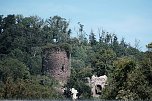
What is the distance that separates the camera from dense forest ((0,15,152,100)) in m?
33.2

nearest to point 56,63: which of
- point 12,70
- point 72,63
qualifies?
point 12,70

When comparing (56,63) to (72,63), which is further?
(72,63)

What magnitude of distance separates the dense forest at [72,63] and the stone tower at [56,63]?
64.5 inches

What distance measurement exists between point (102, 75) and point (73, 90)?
15745 mm

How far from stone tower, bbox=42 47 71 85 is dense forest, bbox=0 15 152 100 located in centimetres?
164

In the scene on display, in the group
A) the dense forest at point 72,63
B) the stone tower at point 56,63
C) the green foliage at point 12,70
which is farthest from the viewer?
the stone tower at point 56,63

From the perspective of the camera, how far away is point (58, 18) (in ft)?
357

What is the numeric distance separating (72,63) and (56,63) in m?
21.1

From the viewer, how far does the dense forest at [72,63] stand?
33.2 meters

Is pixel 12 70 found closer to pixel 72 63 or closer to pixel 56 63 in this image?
pixel 56 63

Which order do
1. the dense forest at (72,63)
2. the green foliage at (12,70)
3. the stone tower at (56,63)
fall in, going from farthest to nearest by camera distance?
the stone tower at (56,63) < the green foliage at (12,70) < the dense forest at (72,63)

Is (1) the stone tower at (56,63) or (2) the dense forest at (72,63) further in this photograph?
(1) the stone tower at (56,63)

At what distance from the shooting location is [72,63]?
89562mm

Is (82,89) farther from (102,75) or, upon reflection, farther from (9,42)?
(9,42)
